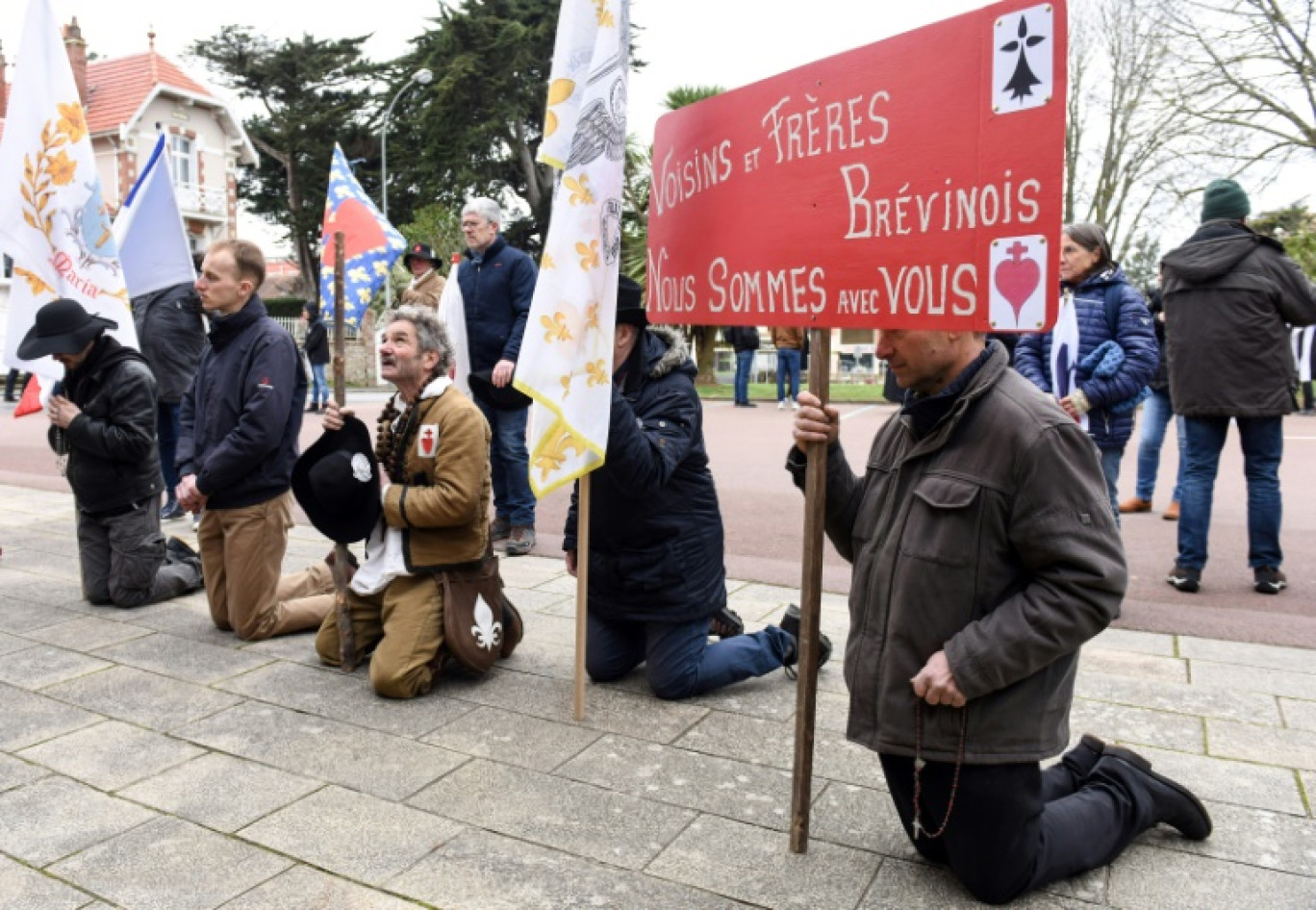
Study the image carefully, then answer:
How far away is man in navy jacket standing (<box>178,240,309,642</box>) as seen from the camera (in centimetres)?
489

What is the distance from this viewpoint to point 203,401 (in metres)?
5.13

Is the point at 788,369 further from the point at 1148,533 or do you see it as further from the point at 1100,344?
the point at 1100,344

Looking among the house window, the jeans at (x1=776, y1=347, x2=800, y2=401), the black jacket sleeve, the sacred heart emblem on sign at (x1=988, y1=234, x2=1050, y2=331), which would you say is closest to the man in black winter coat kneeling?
the sacred heart emblem on sign at (x1=988, y1=234, x2=1050, y2=331)

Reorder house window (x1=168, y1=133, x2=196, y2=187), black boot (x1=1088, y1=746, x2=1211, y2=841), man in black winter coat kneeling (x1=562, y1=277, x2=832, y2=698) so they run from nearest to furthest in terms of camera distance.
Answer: black boot (x1=1088, y1=746, x2=1211, y2=841) < man in black winter coat kneeling (x1=562, y1=277, x2=832, y2=698) < house window (x1=168, y1=133, x2=196, y2=187)

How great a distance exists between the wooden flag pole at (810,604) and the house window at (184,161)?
146 feet

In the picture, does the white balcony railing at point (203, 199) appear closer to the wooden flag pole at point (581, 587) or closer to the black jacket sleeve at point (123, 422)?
the black jacket sleeve at point (123, 422)

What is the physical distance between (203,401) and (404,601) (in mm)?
A: 1576

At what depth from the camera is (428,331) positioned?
448 centimetres

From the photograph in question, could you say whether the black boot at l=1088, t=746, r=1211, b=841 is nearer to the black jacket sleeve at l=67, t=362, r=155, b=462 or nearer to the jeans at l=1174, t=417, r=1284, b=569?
the jeans at l=1174, t=417, r=1284, b=569

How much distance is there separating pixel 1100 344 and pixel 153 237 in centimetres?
542

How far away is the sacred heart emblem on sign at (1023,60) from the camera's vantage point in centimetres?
234

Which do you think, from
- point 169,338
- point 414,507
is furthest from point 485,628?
point 169,338

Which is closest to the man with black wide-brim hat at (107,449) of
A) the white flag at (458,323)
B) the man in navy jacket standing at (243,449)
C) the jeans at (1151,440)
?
the man in navy jacket standing at (243,449)

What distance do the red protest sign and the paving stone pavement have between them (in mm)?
1432
